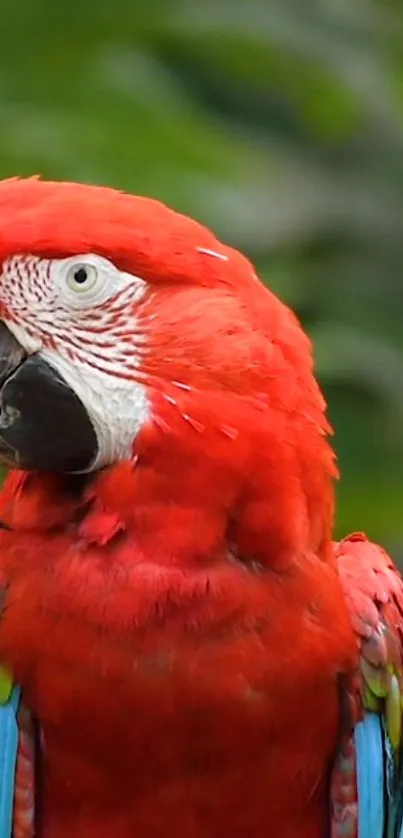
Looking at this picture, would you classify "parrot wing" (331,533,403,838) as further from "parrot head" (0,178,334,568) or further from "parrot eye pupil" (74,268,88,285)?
"parrot eye pupil" (74,268,88,285)

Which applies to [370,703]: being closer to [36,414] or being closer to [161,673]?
[161,673]

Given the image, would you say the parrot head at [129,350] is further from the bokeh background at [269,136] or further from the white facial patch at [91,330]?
the bokeh background at [269,136]

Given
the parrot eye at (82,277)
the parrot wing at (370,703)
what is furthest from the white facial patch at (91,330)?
the parrot wing at (370,703)

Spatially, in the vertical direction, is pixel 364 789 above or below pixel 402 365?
below

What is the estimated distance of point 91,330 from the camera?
43.5 inches

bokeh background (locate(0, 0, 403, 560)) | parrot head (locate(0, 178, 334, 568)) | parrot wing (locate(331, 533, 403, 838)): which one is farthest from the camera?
bokeh background (locate(0, 0, 403, 560))

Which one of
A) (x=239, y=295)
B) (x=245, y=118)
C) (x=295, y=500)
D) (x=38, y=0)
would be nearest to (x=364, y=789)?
(x=295, y=500)

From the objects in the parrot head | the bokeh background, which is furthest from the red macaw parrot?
the bokeh background

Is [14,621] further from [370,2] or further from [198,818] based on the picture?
[370,2]

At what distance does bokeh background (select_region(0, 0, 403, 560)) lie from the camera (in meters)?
→ 1.47

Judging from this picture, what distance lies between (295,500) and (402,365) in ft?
2.13

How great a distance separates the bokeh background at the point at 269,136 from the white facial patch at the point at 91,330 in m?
0.35

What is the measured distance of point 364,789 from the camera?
1.27m

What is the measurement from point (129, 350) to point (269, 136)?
899mm
